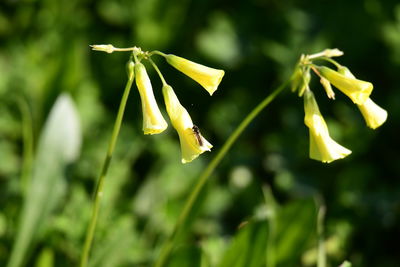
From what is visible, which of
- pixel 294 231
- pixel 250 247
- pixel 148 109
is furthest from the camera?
pixel 294 231

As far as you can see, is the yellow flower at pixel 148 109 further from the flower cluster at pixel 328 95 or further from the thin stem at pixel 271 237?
the thin stem at pixel 271 237

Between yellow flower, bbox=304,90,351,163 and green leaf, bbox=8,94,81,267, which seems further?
green leaf, bbox=8,94,81,267

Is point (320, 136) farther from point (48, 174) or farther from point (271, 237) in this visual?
point (48, 174)

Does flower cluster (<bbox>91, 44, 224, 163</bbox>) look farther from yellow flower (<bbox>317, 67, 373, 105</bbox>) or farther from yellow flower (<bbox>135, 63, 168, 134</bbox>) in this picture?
yellow flower (<bbox>317, 67, 373, 105</bbox>)

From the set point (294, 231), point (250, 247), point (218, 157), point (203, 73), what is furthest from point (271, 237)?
point (203, 73)

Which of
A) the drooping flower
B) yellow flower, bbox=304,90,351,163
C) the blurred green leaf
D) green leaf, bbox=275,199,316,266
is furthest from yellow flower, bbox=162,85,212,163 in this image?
green leaf, bbox=275,199,316,266

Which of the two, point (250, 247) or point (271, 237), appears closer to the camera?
point (250, 247)
